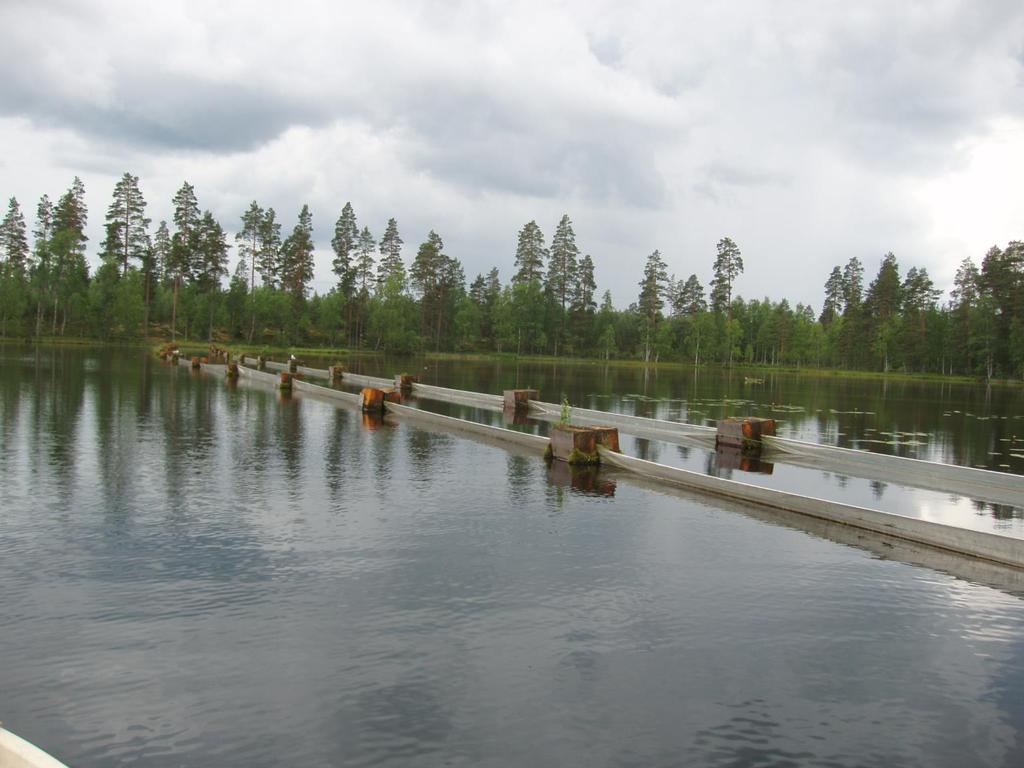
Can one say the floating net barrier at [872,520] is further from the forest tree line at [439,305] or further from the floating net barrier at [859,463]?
the forest tree line at [439,305]

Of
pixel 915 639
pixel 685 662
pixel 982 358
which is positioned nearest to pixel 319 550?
pixel 685 662

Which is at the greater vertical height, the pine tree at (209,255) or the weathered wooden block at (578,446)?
the pine tree at (209,255)

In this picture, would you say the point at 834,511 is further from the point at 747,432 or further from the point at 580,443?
the point at 747,432

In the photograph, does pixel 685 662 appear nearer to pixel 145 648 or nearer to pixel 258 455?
pixel 145 648

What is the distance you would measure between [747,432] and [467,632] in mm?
17630

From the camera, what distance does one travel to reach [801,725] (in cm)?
689

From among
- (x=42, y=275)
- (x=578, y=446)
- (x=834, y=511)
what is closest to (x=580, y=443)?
(x=578, y=446)

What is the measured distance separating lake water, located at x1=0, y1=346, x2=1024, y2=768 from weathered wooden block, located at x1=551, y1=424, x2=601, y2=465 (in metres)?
3.02

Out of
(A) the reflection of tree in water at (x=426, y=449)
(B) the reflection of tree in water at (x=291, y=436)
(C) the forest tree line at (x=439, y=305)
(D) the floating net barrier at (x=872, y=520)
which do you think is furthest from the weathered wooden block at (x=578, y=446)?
(C) the forest tree line at (x=439, y=305)

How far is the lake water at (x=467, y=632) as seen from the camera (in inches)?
257

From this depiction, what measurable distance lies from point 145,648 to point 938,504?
17062 millimetres

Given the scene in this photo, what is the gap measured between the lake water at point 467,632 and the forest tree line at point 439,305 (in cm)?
8763

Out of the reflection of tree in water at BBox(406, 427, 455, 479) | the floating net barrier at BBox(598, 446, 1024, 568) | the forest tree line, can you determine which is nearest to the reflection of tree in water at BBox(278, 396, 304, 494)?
the reflection of tree in water at BBox(406, 427, 455, 479)

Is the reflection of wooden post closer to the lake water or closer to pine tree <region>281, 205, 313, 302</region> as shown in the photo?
the lake water
